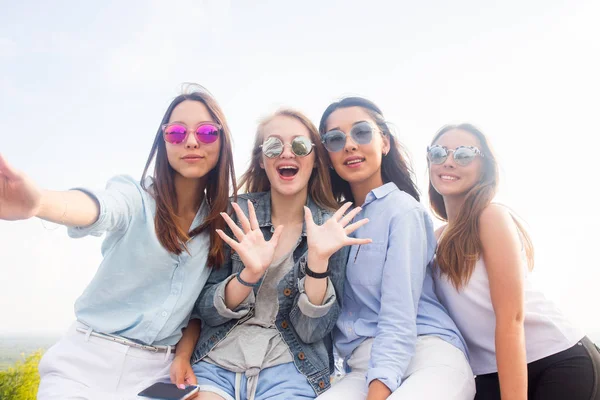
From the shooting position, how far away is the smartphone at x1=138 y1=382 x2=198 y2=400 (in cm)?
308

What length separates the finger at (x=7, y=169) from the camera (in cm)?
222

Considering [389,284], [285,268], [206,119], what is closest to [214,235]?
[285,268]

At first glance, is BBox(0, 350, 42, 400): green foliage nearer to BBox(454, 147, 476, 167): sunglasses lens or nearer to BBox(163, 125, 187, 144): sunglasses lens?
BBox(163, 125, 187, 144): sunglasses lens

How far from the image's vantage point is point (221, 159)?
402 cm

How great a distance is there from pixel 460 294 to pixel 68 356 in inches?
122

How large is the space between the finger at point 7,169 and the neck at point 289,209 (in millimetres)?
2244

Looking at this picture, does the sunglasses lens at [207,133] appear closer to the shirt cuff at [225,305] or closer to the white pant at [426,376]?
the shirt cuff at [225,305]

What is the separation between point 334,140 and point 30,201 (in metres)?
2.51

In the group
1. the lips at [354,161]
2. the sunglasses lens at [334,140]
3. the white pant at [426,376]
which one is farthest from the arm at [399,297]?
the sunglasses lens at [334,140]

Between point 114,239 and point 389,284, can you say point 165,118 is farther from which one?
point 389,284

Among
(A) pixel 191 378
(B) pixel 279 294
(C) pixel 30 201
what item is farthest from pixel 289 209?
(C) pixel 30 201

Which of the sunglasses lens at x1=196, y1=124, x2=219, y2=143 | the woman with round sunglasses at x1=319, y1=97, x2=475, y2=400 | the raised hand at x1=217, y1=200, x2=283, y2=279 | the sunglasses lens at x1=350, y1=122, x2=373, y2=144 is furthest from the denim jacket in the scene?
the sunglasses lens at x1=196, y1=124, x2=219, y2=143

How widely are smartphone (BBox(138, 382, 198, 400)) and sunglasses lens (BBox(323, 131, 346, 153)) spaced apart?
2.30 metres

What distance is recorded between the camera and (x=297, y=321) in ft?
11.5
